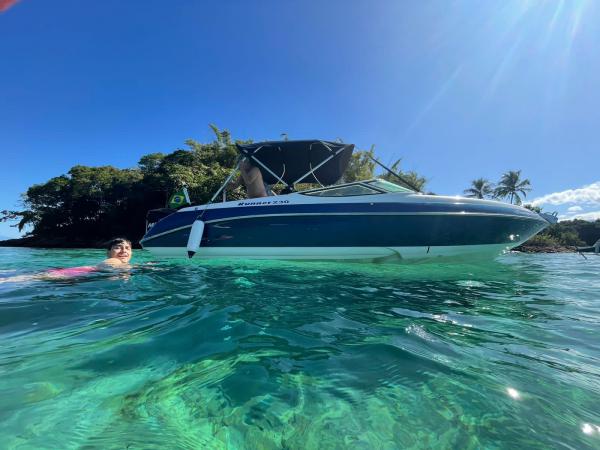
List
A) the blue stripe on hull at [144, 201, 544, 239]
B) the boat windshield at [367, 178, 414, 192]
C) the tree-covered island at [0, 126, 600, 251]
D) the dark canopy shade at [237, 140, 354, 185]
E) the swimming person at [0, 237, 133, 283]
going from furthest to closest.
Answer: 1. the tree-covered island at [0, 126, 600, 251]
2. the dark canopy shade at [237, 140, 354, 185]
3. the boat windshield at [367, 178, 414, 192]
4. the blue stripe on hull at [144, 201, 544, 239]
5. the swimming person at [0, 237, 133, 283]

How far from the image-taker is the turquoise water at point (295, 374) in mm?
1019

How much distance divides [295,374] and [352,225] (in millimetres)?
4330

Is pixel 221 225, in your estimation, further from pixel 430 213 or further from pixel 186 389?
pixel 186 389

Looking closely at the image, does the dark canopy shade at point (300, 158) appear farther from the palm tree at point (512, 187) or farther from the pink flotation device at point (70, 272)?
the palm tree at point (512, 187)

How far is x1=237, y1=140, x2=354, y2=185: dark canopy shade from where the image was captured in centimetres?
646

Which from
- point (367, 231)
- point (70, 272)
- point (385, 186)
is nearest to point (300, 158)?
point (385, 186)

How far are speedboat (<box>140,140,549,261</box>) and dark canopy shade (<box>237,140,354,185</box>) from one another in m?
0.09

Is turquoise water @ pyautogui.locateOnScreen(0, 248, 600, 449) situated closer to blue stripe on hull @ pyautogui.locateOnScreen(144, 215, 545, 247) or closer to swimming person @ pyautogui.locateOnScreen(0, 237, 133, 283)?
swimming person @ pyautogui.locateOnScreen(0, 237, 133, 283)

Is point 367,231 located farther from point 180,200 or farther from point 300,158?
point 180,200

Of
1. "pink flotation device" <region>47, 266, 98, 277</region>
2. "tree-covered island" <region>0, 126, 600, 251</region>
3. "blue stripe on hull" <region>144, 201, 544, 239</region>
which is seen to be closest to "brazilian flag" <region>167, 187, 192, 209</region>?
"blue stripe on hull" <region>144, 201, 544, 239</region>

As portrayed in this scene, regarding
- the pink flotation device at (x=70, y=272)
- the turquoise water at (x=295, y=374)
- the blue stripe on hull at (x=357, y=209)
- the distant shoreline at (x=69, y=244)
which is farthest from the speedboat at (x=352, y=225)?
the distant shoreline at (x=69, y=244)

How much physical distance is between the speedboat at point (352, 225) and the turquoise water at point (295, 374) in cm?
279

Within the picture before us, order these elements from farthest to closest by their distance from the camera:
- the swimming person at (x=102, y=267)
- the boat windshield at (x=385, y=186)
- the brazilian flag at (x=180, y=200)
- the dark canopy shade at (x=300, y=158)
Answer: the brazilian flag at (x=180, y=200)
the dark canopy shade at (x=300, y=158)
the boat windshield at (x=385, y=186)
the swimming person at (x=102, y=267)

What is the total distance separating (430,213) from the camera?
534cm
